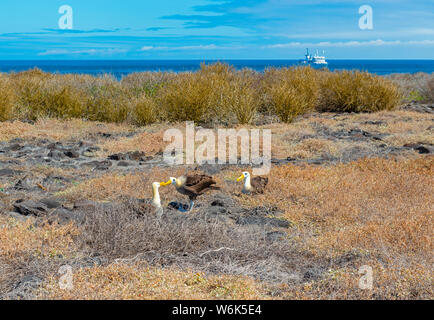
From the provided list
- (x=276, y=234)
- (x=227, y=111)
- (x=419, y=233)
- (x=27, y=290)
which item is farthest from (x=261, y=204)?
(x=227, y=111)

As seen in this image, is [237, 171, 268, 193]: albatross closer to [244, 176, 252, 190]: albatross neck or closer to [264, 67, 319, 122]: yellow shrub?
[244, 176, 252, 190]: albatross neck

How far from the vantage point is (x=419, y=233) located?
487 centimetres

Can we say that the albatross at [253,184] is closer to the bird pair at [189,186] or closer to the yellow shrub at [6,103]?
the bird pair at [189,186]

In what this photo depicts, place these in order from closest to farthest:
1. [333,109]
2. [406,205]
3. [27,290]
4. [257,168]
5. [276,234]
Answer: [27,290], [276,234], [406,205], [257,168], [333,109]

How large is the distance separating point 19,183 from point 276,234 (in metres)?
4.26

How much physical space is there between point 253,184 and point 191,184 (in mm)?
1168

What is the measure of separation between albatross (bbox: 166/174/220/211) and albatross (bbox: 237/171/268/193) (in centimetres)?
74

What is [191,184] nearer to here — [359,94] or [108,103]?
[108,103]

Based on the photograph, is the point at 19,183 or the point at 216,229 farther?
the point at 19,183

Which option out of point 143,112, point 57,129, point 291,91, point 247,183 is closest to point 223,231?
point 247,183

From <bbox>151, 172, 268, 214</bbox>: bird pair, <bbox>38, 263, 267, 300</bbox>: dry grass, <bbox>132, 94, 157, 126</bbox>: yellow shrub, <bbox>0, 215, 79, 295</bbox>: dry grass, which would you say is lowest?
<bbox>38, 263, 267, 300</bbox>: dry grass

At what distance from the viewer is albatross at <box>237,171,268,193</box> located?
6.71 meters

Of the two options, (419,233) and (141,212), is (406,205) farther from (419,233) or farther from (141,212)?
(141,212)

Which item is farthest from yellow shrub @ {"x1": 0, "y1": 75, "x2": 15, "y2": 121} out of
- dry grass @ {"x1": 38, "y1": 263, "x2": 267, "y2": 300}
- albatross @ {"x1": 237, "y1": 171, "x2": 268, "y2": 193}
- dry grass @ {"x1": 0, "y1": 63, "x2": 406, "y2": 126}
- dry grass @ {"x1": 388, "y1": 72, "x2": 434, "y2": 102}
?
dry grass @ {"x1": 388, "y1": 72, "x2": 434, "y2": 102}
